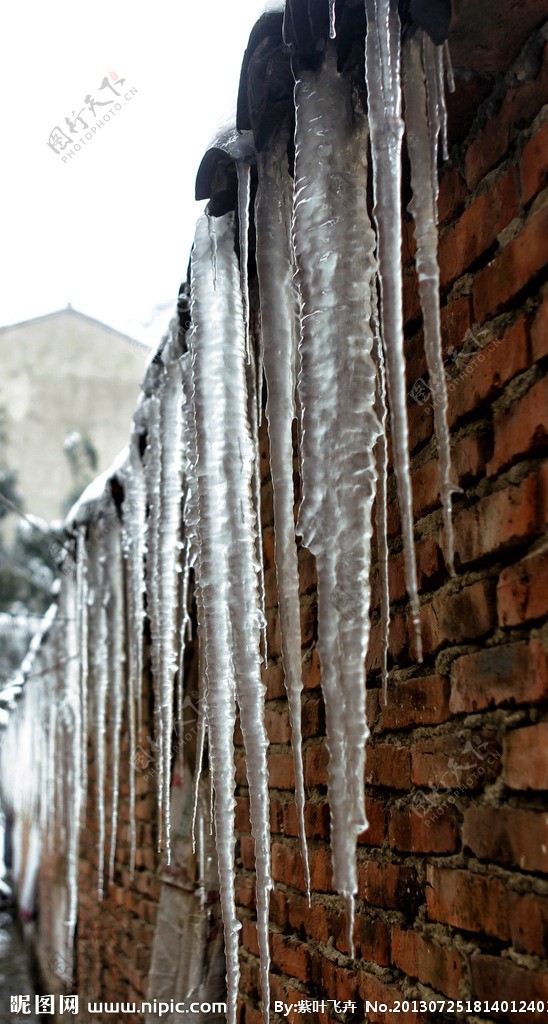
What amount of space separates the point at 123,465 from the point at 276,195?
1.36 meters

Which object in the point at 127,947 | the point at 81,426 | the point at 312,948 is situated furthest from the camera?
the point at 81,426

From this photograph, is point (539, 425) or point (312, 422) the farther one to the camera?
point (312, 422)

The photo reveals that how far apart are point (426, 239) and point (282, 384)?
362mm

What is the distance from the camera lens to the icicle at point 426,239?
0.99 metres

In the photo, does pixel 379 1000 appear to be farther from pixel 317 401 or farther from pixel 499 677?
pixel 317 401

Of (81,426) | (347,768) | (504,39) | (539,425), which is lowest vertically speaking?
(347,768)

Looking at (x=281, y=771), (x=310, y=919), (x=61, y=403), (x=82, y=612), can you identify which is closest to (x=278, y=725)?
(x=281, y=771)

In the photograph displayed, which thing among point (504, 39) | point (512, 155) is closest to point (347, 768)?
point (512, 155)

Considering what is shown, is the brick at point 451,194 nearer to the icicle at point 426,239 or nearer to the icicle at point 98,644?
the icicle at point 426,239

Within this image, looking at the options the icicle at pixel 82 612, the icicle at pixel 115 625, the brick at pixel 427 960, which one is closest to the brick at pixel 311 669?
the brick at pixel 427 960

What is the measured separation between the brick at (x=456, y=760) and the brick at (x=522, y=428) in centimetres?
33

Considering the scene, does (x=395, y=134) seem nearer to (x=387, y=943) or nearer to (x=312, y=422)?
(x=312, y=422)

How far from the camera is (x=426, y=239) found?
1.00 metres

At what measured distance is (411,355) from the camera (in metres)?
1.38
